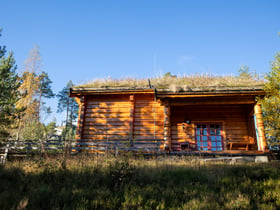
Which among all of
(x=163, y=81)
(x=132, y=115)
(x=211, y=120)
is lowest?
(x=211, y=120)

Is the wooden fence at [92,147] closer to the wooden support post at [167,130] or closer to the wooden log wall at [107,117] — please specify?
the wooden support post at [167,130]

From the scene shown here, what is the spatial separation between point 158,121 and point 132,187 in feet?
23.9

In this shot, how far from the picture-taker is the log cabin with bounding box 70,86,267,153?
11.8 meters

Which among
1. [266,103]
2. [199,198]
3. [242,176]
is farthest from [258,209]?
[266,103]

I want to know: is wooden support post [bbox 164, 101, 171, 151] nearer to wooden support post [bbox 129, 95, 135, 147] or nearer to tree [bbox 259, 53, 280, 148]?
wooden support post [bbox 129, 95, 135, 147]

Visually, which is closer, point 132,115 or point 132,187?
point 132,187

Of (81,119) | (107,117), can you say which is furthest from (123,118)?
(81,119)

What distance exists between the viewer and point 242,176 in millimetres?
6277

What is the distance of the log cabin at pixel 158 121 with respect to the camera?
11.8m

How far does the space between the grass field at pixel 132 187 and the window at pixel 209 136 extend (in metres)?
5.02

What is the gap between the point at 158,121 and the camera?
40.2 feet

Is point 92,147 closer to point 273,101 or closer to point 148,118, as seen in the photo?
point 148,118

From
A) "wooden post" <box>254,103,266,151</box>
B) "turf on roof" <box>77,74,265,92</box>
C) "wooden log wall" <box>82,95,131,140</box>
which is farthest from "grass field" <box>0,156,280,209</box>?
"turf on roof" <box>77,74,265,92</box>

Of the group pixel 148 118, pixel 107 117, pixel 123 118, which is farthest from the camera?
pixel 107 117
